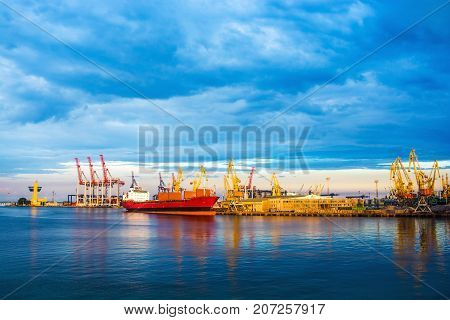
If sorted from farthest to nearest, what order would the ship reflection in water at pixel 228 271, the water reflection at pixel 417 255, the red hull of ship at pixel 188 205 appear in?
the red hull of ship at pixel 188 205 → the water reflection at pixel 417 255 → the ship reflection in water at pixel 228 271

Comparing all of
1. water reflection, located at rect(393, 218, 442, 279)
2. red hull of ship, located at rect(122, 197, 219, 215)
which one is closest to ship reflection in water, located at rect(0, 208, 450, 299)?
water reflection, located at rect(393, 218, 442, 279)

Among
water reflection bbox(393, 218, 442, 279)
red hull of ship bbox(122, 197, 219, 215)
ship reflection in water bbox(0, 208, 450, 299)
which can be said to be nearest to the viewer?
ship reflection in water bbox(0, 208, 450, 299)

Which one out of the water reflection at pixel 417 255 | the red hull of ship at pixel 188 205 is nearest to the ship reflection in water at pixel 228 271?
the water reflection at pixel 417 255

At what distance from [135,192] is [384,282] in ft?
593

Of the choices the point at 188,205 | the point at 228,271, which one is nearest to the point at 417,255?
the point at 228,271

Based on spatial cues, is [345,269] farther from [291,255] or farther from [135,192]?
[135,192]

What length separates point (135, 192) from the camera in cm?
19625

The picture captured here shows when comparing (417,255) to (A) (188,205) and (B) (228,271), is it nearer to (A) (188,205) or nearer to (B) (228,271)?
(B) (228,271)

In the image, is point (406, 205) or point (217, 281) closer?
point (217, 281)

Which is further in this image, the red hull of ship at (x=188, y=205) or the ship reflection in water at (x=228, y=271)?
the red hull of ship at (x=188, y=205)

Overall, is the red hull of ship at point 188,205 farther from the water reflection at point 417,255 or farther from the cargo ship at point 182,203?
the water reflection at point 417,255

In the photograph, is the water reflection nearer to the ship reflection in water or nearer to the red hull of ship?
the ship reflection in water
